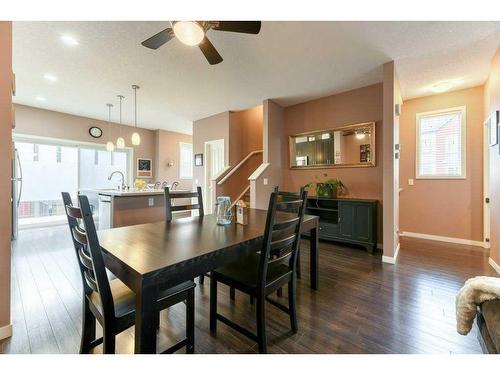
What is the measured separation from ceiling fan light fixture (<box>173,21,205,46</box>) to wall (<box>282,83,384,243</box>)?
3.06 meters

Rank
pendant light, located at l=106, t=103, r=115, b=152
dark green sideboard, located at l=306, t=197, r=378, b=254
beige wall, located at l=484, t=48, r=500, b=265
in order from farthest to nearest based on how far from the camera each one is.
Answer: pendant light, located at l=106, t=103, r=115, b=152 → dark green sideboard, located at l=306, t=197, r=378, b=254 → beige wall, located at l=484, t=48, r=500, b=265

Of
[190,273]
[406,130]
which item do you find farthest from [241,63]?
[406,130]

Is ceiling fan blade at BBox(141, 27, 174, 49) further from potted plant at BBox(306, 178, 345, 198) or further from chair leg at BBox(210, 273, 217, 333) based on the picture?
potted plant at BBox(306, 178, 345, 198)

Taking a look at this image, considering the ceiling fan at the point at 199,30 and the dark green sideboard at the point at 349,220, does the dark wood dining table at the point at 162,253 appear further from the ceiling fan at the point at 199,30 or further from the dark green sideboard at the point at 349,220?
the dark green sideboard at the point at 349,220

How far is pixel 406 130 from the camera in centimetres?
433

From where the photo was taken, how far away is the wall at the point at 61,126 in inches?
195

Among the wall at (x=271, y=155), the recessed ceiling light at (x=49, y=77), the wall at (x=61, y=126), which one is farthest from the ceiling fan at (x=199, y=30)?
the wall at (x=61, y=126)

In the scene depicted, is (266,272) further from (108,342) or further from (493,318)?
(493,318)

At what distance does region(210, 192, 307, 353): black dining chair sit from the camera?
134 cm

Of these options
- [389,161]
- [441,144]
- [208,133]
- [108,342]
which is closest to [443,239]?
[441,144]

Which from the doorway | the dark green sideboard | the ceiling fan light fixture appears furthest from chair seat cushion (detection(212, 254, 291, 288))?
the doorway
